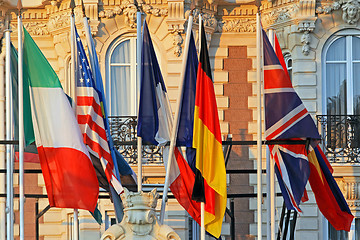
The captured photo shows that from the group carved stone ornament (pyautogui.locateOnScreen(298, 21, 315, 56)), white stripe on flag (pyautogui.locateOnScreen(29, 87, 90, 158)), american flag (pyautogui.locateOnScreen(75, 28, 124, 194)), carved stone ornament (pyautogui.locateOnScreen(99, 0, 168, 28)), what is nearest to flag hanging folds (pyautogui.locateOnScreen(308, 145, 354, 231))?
american flag (pyautogui.locateOnScreen(75, 28, 124, 194))

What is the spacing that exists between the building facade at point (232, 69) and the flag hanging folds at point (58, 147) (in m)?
5.99

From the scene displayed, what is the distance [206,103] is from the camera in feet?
85.7

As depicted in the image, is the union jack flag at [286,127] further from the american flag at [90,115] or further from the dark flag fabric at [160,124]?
the american flag at [90,115]

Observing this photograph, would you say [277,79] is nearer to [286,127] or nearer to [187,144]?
[286,127]

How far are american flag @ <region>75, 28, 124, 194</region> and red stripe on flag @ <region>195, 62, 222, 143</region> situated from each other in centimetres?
222

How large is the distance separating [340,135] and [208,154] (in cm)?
730

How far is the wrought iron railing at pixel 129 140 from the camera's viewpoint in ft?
105

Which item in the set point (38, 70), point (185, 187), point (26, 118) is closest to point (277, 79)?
point (185, 187)

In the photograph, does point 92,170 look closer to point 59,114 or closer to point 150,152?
point 59,114

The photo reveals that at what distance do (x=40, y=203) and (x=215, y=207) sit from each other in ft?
25.8

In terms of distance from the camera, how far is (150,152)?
32062mm

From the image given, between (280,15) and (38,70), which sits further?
(280,15)

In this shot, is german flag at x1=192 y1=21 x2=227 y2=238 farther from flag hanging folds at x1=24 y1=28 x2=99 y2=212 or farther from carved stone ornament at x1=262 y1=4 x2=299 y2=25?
carved stone ornament at x1=262 y1=4 x2=299 y2=25

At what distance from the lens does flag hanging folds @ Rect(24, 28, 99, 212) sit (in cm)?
2575
